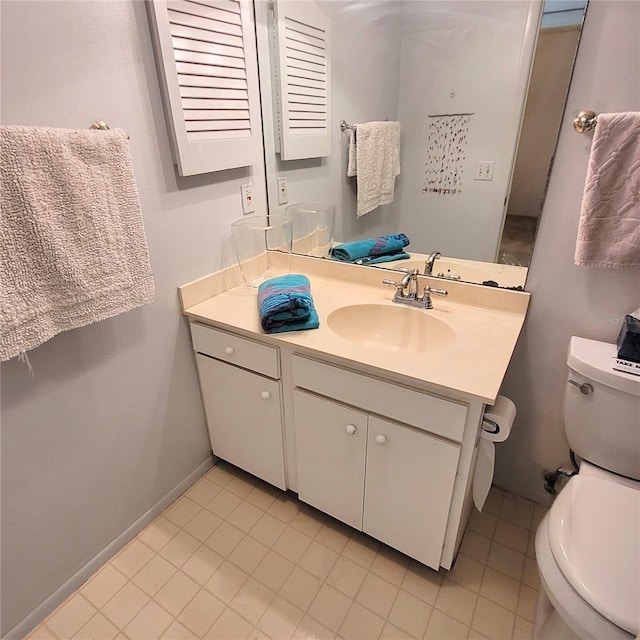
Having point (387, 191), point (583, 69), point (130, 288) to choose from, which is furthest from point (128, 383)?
point (583, 69)

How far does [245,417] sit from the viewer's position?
1.51 m

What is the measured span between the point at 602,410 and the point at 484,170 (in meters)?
0.83

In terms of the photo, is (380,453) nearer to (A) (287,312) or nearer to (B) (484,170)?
(A) (287,312)

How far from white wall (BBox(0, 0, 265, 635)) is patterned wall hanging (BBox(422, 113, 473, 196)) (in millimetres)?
700

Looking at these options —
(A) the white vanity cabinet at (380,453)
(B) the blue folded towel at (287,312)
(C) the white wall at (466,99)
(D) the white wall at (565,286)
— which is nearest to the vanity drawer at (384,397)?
(A) the white vanity cabinet at (380,453)

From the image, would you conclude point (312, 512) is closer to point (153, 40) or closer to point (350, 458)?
point (350, 458)

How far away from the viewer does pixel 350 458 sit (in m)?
1.28

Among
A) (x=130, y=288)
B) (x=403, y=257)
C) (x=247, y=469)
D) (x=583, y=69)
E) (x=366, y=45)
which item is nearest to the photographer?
(x=583, y=69)

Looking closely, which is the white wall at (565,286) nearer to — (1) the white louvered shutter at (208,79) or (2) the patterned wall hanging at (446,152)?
(2) the patterned wall hanging at (446,152)

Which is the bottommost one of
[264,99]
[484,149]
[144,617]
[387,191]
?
[144,617]

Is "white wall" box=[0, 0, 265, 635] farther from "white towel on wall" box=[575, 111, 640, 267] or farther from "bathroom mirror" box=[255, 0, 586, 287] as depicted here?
"white towel on wall" box=[575, 111, 640, 267]

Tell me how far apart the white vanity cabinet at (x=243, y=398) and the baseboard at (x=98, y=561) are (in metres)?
0.21

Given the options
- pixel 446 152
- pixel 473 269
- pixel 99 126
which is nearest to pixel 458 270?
pixel 473 269

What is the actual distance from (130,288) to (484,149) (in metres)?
1.21
